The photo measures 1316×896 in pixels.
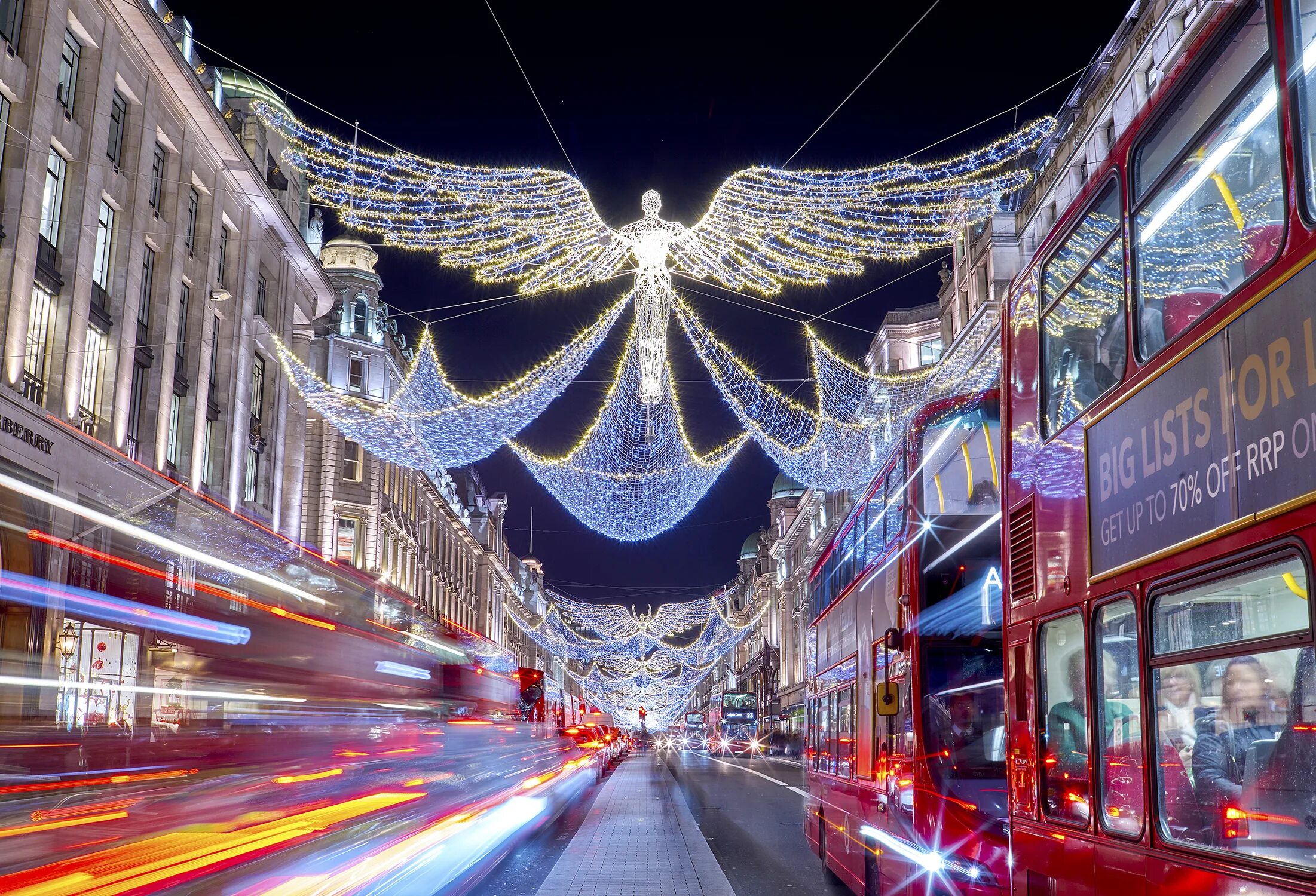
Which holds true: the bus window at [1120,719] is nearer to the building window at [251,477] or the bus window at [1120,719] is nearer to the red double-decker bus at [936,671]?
the red double-decker bus at [936,671]

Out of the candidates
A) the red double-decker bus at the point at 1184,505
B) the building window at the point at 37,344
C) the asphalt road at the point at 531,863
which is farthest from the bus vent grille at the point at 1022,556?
the building window at the point at 37,344

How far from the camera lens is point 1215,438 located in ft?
12.2

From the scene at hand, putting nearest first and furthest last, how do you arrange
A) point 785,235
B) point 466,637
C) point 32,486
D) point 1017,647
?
point 1017,647
point 32,486
point 785,235
point 466,637

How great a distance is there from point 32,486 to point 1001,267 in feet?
113

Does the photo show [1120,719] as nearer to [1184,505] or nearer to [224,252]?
[1184,505]

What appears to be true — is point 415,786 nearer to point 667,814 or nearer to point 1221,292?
point 667,814

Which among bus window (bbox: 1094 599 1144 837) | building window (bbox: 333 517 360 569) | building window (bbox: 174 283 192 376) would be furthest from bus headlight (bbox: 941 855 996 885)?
building window (bbox: 333 517 360 569)

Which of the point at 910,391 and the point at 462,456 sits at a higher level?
the point at 910,391

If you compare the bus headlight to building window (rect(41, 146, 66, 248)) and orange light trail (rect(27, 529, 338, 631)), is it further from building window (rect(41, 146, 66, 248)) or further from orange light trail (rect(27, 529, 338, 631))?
building window (rect(41, 146, 66, 248))

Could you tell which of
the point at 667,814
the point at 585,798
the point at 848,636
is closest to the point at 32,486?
the point at 848,636

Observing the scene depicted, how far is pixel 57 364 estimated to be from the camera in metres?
22.4

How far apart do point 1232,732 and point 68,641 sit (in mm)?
5743

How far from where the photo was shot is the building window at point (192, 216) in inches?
1190

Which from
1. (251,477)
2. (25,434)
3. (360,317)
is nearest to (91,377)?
(25,434)
